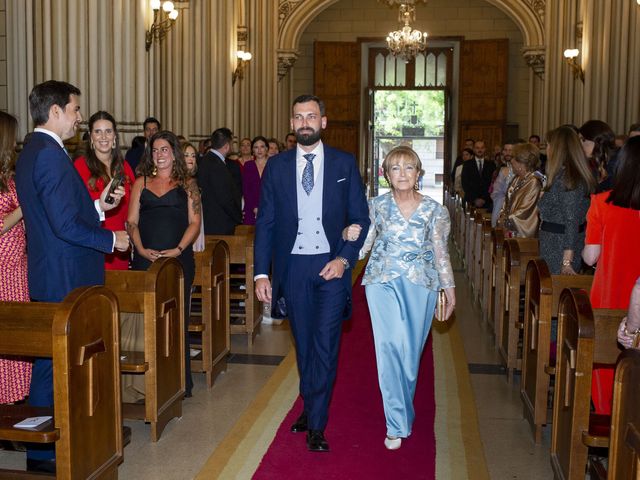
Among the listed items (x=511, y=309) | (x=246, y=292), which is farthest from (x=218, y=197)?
(x=511, y=309)

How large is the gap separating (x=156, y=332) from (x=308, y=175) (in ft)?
4.26

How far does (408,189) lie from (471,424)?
63.9 inches

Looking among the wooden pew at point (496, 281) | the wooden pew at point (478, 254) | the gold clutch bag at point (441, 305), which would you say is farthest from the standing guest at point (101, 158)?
the wooden pew at point (478, 254)

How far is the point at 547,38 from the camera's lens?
2203 centimetres

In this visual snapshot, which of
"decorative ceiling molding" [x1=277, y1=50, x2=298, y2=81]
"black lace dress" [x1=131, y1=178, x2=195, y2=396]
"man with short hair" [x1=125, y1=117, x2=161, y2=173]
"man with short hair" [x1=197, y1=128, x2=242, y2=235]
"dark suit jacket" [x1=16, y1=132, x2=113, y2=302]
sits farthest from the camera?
"decorative ceiling molding" [x1=277, y1=50, x2=298, y2=81]

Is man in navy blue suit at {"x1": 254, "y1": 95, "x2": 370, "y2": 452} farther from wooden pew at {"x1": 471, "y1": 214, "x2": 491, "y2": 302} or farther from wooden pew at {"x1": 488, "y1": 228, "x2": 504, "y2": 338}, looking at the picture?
wooden pew at {"x1": 471, "y1": 214, "x2": 491, "y2": 302}

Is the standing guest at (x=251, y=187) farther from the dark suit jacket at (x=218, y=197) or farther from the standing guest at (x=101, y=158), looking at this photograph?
the standing guest at (x=101, y=158)

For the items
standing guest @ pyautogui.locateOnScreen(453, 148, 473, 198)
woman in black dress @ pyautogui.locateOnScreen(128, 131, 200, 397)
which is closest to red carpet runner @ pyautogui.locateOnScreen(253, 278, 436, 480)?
woman in black dress @ pyautogui.locateOnScreen(128, 131, 200, 397)

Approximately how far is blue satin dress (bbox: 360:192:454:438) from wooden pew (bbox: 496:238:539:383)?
1.68 m

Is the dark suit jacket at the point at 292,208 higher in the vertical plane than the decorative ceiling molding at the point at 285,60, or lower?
lower

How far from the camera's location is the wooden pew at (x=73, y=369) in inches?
140

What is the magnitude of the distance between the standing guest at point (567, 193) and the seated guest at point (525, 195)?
163 cm

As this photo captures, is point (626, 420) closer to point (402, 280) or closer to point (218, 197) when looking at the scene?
point (402, 280)

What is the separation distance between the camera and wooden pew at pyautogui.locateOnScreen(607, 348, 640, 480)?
2807 millimetres
